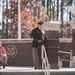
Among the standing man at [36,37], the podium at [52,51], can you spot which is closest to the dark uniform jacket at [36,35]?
the standing man at [36,37]

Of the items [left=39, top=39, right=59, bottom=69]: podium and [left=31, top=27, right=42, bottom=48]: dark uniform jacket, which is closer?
[left=31, top=27, right=42, bottom=48]: dark uniform jacket

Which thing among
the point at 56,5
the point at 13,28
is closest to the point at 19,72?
the point at 13,28

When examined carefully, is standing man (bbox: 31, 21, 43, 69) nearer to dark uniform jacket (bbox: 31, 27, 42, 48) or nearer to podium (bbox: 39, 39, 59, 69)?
dark uniform jacket (bbox: 31, 27, 42, 48)

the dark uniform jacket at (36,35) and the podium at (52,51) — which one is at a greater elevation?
the dark uniform jacket at (36,35)

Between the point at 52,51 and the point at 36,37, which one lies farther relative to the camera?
the point at 52,51

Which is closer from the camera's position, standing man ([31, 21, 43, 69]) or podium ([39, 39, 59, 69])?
A: standing man ([31, 21, 43, 69])

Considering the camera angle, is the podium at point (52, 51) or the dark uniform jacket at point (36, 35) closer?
the dark uniform jacket at point (36, 35)

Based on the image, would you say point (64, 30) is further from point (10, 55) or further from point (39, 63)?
point (39, 63)

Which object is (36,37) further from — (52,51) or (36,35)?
(52,51)

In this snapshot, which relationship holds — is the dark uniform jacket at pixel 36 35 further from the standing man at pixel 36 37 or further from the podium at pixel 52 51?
the podium at pixel 52 51

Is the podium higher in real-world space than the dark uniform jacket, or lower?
lower

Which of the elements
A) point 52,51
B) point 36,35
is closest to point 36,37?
point 36,35

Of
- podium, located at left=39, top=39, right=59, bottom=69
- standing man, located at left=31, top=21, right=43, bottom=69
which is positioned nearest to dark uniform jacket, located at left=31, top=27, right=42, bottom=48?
standing man, located at left=31, top=21, right=43, bottom=69

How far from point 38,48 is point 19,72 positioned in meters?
1.80
